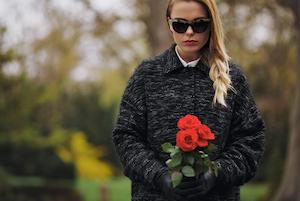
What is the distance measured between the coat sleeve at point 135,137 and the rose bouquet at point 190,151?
0.36 feet

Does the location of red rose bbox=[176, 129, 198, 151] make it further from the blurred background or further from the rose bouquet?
the blurred background

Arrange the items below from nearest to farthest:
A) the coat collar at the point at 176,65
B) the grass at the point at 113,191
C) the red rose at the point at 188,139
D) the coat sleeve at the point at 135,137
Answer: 1. the red rose at the point at 188,139
2. the coat sleeve at the point at 135,137
3. the coat collar at the point at 176,65
4. the grass at the point at 113,191

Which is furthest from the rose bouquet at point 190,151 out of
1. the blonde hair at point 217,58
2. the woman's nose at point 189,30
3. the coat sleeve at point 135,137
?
the woman's nose at point 189,30

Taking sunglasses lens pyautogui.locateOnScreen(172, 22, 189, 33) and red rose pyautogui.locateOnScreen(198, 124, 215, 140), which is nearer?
red rose pyautogui.locateOnScreen(198, 124, 215, 140)

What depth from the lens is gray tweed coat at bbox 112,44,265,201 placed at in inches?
121

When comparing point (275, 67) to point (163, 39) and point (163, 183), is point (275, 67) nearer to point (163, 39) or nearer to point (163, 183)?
point (163, 39)

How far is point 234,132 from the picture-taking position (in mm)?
3160

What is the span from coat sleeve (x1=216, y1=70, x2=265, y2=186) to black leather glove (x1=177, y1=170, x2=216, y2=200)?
180 millimetres

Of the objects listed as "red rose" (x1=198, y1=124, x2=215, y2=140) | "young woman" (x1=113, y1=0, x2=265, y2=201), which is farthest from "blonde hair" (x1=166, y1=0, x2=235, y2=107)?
"red rose" (x1=198, y1=124, x2=215, y2=140)

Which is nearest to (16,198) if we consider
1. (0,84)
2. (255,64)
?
(0,84)

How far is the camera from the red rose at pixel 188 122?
2887mm

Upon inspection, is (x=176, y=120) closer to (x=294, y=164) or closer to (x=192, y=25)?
(x=192, y=25)

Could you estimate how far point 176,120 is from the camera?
123 inches

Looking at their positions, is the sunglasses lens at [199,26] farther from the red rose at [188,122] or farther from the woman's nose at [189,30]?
the red rose at [188,122]
